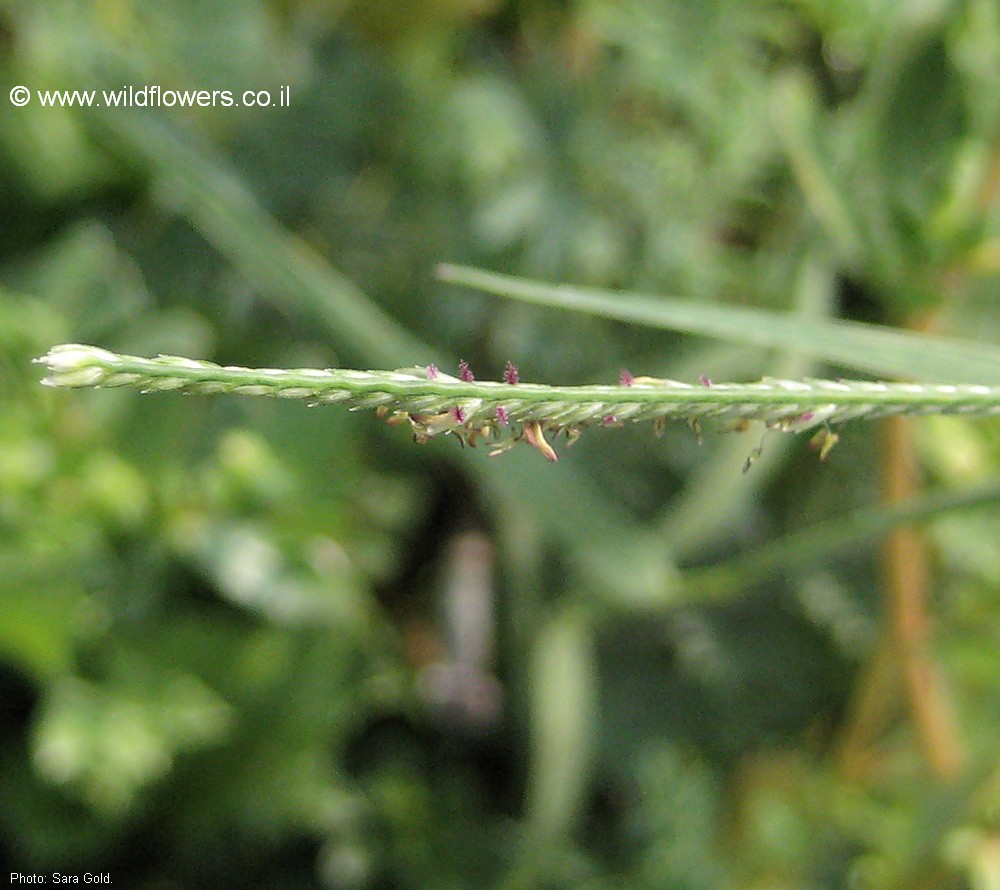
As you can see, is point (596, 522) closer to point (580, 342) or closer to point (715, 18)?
point (580, 342)

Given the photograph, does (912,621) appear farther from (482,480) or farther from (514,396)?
(514,396)

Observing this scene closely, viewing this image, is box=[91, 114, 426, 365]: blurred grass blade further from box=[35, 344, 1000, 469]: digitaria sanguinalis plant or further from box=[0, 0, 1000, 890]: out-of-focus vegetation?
box=[35, 344, 1000, 469]: digitaria sanguinalis plant

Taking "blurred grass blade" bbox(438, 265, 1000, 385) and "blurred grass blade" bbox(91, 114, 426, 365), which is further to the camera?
"blurred grass blade" bbox(91, 114, 426, 365)

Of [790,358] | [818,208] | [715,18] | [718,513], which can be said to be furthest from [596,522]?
[715,18]

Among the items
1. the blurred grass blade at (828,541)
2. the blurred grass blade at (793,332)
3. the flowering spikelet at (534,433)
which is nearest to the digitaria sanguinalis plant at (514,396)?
the flowering spikelet at (534,433)

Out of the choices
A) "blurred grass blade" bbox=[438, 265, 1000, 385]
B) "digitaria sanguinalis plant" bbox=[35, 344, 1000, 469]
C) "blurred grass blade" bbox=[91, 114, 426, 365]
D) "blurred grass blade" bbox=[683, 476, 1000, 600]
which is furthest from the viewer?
"blurred grass blade" bbox=[91, 114, 426, 365]

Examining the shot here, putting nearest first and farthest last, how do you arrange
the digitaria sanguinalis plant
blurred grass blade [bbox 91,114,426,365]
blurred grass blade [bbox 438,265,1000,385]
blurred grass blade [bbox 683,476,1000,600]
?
1. the digitaria sanguinalis plant
2. blurred grass blade [bbox 438,265,1000,385]
3. blurred grass blade [bbox 683,476,1000,600]
4. blurred grass blade [bbox 91,114,426,365]

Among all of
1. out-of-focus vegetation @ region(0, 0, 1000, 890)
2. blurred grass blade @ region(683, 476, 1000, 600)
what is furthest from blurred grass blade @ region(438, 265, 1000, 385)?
out-of-focus vegetation @ region(0, 0, 1000, 890)

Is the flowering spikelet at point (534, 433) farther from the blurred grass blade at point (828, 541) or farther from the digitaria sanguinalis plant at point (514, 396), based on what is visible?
the blurred grass blade at point (828, 541)
